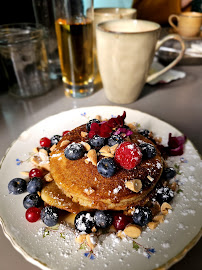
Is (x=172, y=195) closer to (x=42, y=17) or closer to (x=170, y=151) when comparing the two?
(x=170, y=151)

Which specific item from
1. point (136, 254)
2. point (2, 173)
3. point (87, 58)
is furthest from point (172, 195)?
point (87, 58)

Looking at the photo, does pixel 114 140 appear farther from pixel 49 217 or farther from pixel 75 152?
pixel 49 217

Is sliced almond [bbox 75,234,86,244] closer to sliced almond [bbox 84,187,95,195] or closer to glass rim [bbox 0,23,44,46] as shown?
sliced almond [bbox 84,187,95,195]

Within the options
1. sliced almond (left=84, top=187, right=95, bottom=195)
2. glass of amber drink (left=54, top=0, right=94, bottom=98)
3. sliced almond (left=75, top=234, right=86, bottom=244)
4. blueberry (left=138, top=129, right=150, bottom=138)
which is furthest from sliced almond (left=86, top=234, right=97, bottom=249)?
glass of amber drink (left=54, top=0, right=94, bottom=98)

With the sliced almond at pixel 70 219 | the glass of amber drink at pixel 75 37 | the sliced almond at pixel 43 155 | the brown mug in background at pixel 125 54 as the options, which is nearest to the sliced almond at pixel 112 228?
the sliced almond at pixel 70 219

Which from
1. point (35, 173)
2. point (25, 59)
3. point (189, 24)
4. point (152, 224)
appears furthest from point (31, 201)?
point (189, 24)

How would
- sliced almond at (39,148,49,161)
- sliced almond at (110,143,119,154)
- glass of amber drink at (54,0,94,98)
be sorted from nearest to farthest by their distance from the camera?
sliced almond at (110,143,119,154) → sliced almond at (39,148,49,161) → glass of amber drink at (54,0,94,98)
